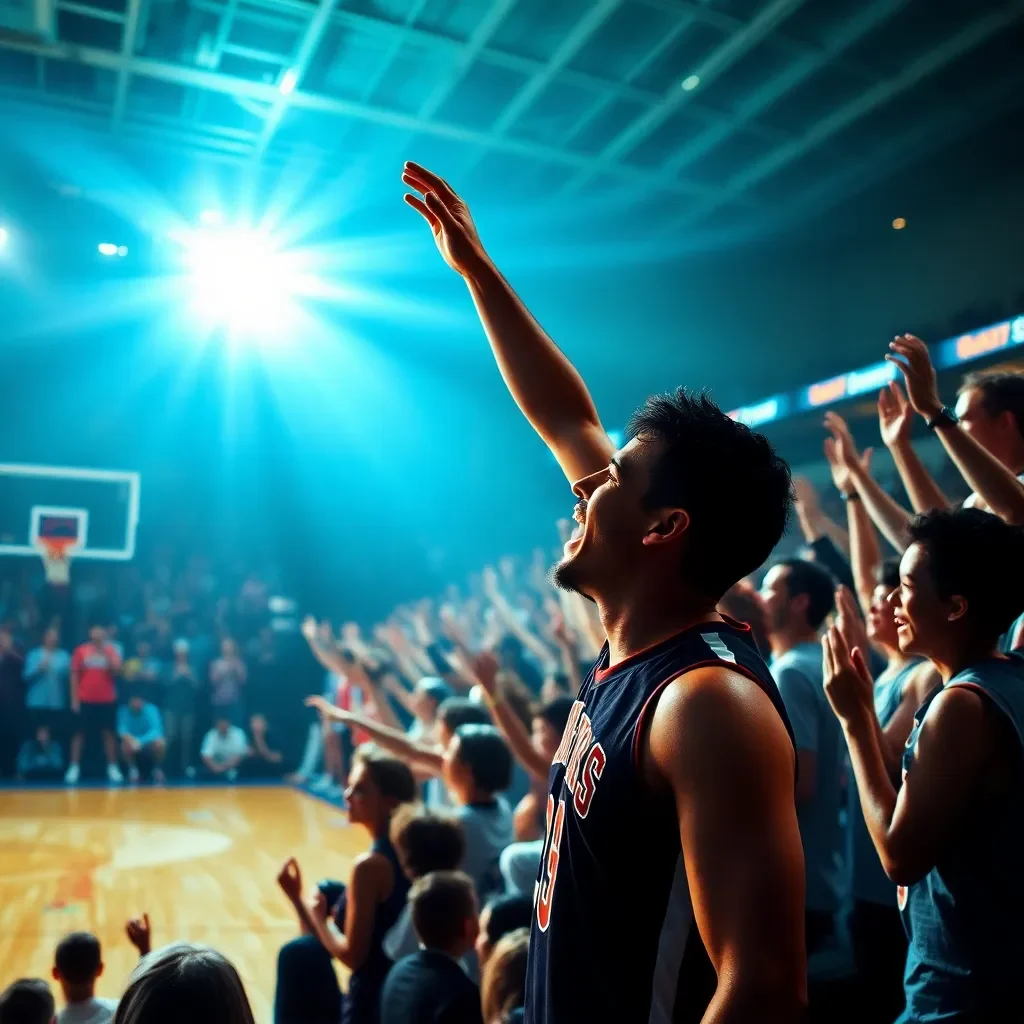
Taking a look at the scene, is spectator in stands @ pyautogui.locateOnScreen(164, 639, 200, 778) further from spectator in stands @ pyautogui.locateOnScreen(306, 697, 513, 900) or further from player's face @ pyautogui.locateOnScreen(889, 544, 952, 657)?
player's face @ pyautogui.locateOnScreen(889, 544, 952, 657)

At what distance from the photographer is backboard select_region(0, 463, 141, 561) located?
11.8 m

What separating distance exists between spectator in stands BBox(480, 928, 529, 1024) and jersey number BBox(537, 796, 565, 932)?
101 centimetres

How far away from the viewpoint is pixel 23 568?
463 inches

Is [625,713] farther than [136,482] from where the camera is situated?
No

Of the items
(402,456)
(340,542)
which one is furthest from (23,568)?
(402,456)

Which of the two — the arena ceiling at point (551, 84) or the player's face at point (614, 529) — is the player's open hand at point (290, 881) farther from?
the arena ceiling at point (551, 84)

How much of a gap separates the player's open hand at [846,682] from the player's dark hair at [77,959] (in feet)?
7.12

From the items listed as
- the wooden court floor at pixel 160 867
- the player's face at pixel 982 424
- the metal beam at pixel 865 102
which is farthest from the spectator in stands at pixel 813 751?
the metal beam at pixel 865 102

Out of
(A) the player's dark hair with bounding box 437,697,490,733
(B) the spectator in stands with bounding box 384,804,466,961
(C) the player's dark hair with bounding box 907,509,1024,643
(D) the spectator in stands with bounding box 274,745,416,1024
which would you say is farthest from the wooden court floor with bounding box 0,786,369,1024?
(C) the player's dark hair with bounding box 907,509,1024,643

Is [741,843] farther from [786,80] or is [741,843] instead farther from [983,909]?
[786,80]

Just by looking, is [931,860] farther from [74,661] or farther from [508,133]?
[74,661]

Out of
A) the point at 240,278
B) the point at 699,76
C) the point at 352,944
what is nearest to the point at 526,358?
the point at 352,944

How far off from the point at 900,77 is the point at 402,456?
8.91 m

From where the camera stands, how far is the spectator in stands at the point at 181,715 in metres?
10.6
